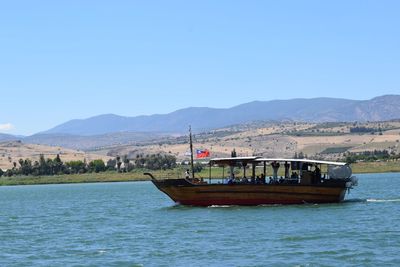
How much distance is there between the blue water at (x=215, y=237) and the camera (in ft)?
129

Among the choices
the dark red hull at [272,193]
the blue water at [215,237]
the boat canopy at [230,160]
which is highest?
the boat canopy at [230,160]

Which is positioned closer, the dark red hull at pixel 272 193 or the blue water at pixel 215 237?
the blue water at pixel 215 237

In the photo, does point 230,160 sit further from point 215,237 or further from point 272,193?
point 215,237

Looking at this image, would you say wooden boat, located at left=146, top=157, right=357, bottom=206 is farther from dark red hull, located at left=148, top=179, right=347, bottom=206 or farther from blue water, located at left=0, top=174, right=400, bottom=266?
blue water, located at left=0, top=174, right=400, bottom=266

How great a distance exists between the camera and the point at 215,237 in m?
47.6

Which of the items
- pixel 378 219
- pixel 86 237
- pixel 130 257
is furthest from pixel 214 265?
pixel 378 219

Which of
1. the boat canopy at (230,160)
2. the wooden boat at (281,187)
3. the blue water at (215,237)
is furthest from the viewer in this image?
the boat canopy at (230,160)

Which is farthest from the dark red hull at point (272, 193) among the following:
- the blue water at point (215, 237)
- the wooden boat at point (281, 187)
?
the blue water at point (215, 237)

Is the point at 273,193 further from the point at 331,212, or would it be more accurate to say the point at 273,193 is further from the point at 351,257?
the point at 351,257

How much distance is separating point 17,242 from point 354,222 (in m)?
20.4

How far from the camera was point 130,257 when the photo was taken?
40.8m

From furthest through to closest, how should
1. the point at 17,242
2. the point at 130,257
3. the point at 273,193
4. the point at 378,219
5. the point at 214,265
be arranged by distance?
the point at 273,193, the point at 378,219, the point at 17,242, the point at 130,257, the point at 214,265

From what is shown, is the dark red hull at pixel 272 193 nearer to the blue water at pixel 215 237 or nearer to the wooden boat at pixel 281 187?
the wooden boat at pixel 281 187

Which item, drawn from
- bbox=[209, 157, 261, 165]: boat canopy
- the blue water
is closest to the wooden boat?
bbox=[209, 157, 261, 165]: boat canopy
